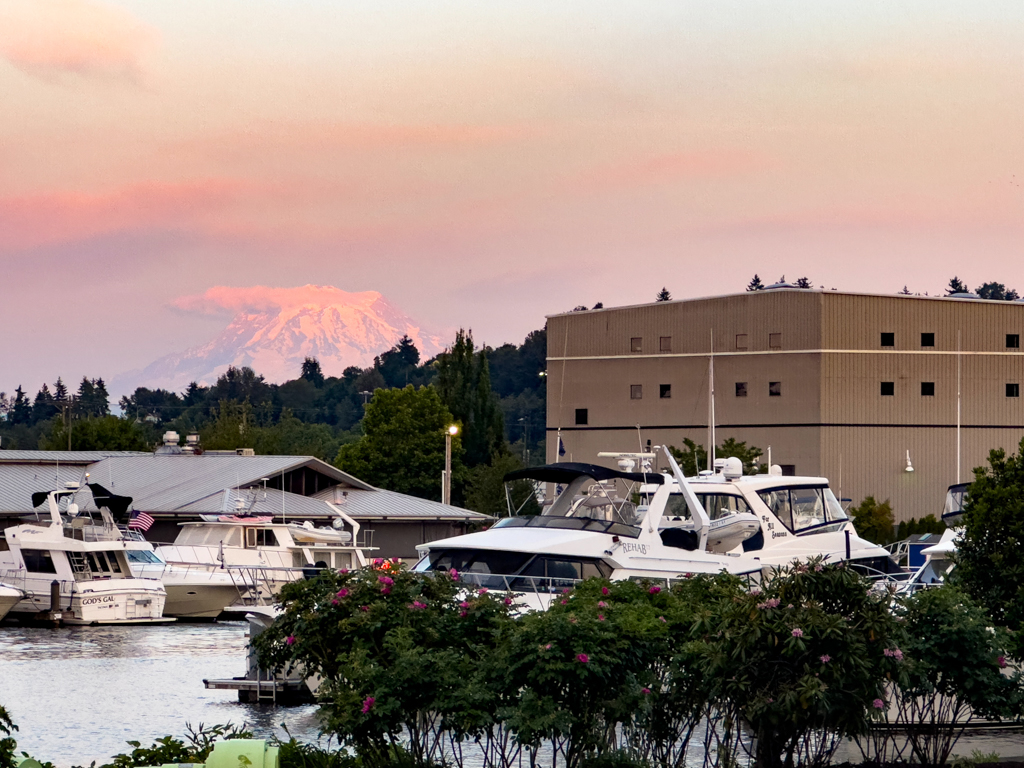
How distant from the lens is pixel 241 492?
2756 inches

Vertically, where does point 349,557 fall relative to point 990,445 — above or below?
below

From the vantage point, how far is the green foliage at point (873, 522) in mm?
68375

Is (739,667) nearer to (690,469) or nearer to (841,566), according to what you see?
(841,566)

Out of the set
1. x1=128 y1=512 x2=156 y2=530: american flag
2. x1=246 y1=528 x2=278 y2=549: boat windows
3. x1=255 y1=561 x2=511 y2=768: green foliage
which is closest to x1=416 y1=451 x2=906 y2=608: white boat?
x1=255 y1=561 x2=511 y2=768: green foliage

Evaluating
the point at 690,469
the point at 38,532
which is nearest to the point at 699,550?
the point at 38,532

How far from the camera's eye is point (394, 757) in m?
13.8

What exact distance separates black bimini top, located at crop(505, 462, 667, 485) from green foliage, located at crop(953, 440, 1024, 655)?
1204cm

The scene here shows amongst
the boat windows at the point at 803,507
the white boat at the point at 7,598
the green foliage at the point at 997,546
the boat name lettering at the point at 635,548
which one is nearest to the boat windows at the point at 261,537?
the white boat at the point at 7,598

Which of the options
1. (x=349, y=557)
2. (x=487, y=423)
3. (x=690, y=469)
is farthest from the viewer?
(x=487, y=423)

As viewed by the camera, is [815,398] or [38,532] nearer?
[38,532]

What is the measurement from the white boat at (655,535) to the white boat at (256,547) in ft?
78.2

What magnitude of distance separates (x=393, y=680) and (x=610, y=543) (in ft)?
49.3

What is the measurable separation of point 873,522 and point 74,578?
117ft

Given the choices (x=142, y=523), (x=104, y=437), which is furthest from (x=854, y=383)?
(x=104, y=437)
